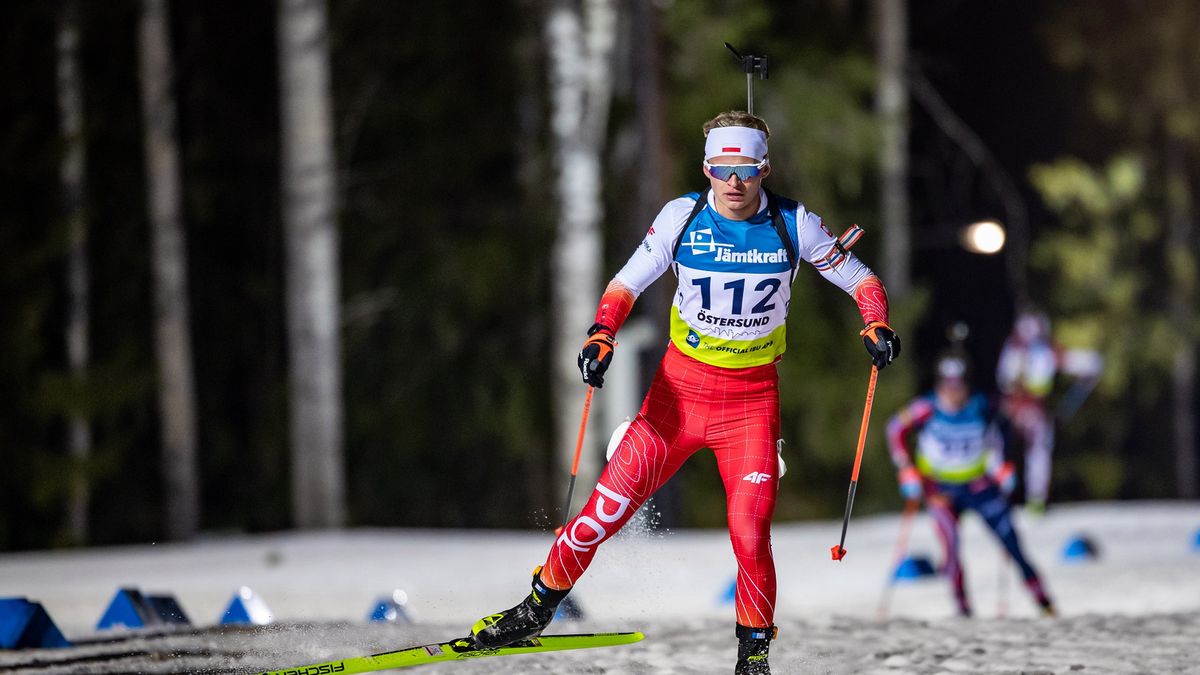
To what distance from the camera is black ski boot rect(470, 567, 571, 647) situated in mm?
6031

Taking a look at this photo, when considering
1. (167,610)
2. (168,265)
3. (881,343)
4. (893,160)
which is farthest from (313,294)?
(881,343)

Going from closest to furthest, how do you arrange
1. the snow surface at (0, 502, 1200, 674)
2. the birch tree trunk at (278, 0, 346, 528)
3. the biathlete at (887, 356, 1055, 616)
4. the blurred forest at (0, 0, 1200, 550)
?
the snow surface at (0, 502, 1200, 674) < the biathlete at (887, 356, 1055, 616) < the birch tree trunk at (278, 0, 346, 528) < the blurred forest at (0, 0, 1200, 550)

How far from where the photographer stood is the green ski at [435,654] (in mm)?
5898

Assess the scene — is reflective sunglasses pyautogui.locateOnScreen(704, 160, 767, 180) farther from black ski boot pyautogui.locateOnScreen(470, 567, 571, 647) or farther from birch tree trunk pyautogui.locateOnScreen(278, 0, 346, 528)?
birch tree trunk pyautogui.locateOnScreen(278, 0, 346, 528)

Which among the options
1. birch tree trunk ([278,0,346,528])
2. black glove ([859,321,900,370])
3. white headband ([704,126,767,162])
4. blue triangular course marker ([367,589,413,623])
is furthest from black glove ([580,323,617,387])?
birch tree trunk ([278,0,346,528])

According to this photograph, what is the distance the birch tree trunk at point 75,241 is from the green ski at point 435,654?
463 inches

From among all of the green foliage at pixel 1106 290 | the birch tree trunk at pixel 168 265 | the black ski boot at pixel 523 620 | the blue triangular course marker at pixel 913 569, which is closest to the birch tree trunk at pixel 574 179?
the blue triangular course marker at pixel 913 569

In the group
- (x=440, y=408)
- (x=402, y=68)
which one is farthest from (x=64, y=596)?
(x=402, y=68)

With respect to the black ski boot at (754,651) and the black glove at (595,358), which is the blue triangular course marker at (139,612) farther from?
the black ski boot at (754,651)

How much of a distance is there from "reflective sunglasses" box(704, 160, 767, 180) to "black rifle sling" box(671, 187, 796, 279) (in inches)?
6.7

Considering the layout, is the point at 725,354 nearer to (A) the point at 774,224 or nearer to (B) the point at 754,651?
(A) the point at 774,224

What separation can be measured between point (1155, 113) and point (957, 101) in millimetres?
3478

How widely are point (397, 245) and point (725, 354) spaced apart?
14.9 meters

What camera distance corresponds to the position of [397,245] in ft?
67.2
